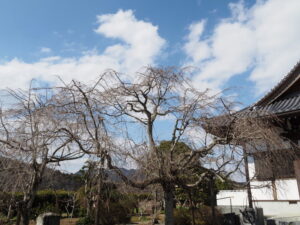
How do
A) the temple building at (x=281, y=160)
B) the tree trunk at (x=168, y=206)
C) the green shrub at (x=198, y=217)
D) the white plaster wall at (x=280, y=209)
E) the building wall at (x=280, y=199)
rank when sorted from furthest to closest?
the green shrub at (x=198, y=217)
the white plaster wall at (x=280, y=209)
the building wall at (x=280, y=199)
the temple building at (x=281, y=160)
the tree trunk at (x=168, y=206)

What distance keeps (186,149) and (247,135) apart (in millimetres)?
1807

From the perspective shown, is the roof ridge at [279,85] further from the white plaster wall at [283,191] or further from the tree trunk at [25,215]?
the tree trunk at [25,215]

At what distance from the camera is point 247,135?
240 inches

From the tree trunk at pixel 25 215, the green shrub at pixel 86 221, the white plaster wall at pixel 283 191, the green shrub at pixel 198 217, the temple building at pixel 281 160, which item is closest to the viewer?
the tree trunk at pixel 25 215

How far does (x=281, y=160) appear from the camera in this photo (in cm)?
728

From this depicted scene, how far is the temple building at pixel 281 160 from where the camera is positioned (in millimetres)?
6941

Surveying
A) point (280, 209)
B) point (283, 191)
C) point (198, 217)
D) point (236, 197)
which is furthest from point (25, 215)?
point (236, 197)

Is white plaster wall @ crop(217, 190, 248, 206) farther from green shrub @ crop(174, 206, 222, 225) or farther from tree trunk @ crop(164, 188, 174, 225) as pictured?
tree trunk @ crop(164, 188, 174, 225)

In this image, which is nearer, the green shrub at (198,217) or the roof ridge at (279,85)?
the roof ridge at (279,85)

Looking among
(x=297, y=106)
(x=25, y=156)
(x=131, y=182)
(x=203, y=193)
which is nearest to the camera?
(x=25, y=156)

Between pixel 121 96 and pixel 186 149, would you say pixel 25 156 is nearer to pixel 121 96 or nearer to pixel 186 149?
pixel 121 96

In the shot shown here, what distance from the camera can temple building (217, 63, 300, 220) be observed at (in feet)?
22.8

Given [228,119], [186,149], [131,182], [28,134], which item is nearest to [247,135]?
[228,119]

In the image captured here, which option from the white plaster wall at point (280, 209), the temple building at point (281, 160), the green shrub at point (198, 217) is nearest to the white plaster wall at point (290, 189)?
the temple building at point (281, 160)
